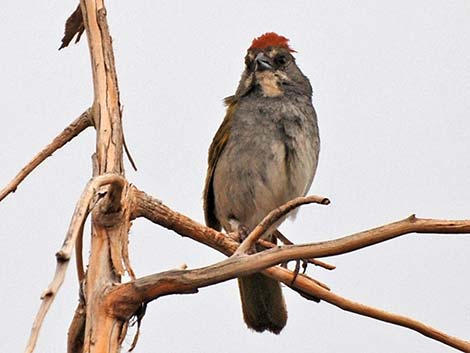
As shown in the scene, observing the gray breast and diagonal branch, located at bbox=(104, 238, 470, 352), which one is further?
the gray breast

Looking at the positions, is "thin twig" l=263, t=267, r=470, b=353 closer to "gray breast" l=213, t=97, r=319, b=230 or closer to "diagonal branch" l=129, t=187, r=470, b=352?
"diagonal branch" l=129, t=187, r=470, b=352

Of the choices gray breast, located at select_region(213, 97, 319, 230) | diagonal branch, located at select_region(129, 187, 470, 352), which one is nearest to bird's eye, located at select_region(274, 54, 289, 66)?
gray breast, located at select_region(213, 97, 319, 230)

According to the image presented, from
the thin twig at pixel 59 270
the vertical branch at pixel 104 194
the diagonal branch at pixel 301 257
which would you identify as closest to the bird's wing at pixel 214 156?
the vertical branch at pixel 104 194

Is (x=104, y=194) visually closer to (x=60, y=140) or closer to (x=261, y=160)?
(x=60, y=140)

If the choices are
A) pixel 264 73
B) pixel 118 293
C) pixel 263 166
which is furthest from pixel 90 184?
pixel 264 73

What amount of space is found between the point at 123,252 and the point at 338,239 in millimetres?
668

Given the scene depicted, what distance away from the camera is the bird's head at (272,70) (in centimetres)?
593

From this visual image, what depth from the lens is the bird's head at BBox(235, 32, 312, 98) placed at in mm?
5926

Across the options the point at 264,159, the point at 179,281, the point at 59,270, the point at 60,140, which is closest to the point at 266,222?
the point at 179,281

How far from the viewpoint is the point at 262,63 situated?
596cm

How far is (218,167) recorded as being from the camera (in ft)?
19.0

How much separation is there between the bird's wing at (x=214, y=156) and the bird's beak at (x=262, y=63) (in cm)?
26

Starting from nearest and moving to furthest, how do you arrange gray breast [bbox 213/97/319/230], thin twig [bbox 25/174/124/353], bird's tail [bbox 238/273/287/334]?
thin twig [bbox 25/174/124/353], bird's tail [bbox 238/273/287/334], gray breast [bbox 213/97/319/230]

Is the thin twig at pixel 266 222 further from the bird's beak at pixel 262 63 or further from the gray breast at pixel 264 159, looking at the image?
the bird's beak at pixel 262 63
